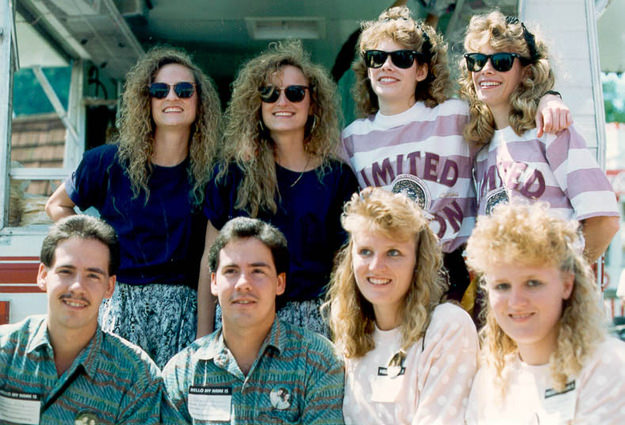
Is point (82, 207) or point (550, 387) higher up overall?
point (82, 207)

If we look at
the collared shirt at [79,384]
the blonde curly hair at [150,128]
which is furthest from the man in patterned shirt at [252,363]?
the blonde curly hair at [150,128]

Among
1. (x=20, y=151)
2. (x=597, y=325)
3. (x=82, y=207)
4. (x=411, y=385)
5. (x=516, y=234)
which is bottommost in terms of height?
(x=411, y=385)

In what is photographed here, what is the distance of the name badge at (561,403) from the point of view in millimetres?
2373

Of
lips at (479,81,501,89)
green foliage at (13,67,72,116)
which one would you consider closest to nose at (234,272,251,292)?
lips at (479,81,501,89)

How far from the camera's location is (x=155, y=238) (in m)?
3.45

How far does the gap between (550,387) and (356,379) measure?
722mm

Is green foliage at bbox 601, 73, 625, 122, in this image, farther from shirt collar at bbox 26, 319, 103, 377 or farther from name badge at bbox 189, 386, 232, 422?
shirt collar at bbox 26, 319, 103, 377

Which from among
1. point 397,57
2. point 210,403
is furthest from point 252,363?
point 397,57

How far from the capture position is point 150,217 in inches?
136

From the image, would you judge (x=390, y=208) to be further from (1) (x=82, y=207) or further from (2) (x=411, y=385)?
(1) (x=82, y=207)

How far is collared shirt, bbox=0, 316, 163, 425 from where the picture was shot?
2.76m

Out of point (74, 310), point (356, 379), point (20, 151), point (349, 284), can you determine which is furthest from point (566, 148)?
point (20, 151)

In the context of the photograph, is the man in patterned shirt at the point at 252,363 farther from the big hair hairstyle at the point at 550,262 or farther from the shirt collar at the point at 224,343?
the big hair hairstyle at the point at 550,262

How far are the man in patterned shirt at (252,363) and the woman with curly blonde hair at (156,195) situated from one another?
0.51 meters
